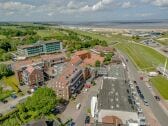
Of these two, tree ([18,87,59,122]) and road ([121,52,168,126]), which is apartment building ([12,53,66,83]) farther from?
road ([121,52,168,126])

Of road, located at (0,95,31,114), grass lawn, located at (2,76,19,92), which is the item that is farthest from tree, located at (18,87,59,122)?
grass lawn, located at (2,76,19,92)

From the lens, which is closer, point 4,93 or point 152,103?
point 152,103

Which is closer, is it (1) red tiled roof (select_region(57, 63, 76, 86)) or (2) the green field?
(1) red tiled roof (select_region(57, 63, 76, 86))

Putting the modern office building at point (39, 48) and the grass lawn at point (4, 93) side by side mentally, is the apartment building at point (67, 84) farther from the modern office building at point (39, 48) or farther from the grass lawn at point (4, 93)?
the modern office building at point (39, 48)

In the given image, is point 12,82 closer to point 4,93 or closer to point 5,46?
point 4,93

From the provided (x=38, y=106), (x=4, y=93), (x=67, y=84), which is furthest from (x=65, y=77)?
(x=4, y=93)
